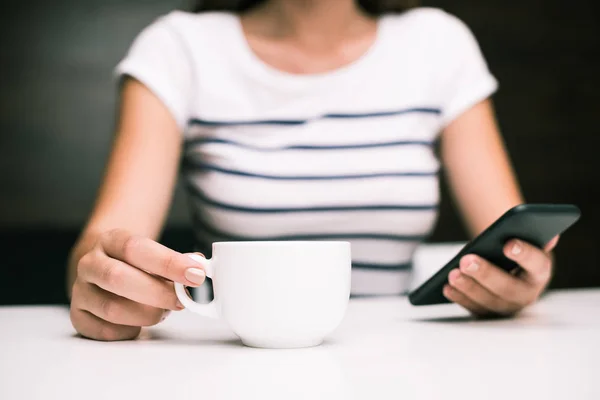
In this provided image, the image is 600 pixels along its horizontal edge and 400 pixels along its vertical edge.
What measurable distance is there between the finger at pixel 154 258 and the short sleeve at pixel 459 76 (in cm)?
83

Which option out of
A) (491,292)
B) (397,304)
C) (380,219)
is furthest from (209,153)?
(491,292)

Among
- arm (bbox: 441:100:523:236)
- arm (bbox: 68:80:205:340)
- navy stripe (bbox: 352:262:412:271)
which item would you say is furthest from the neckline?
arm (bbox: 68:80:205:340)

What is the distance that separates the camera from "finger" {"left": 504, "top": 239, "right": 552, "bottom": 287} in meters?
0.66

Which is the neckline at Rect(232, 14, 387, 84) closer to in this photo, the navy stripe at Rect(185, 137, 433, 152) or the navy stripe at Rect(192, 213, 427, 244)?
the navy stripe at Rect(185, 137, 433, 152)

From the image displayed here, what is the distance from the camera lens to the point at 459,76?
50.0 inches

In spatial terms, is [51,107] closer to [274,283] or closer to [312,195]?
[312,195]

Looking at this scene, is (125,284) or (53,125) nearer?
(125,284)

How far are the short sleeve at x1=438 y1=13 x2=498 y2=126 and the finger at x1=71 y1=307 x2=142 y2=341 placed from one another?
0.84m

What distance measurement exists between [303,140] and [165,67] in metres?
0.27

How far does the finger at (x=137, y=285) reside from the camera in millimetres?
544

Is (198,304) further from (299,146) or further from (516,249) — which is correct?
(299,146)

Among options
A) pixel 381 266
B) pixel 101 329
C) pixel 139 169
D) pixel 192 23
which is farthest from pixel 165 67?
pixel 101 329

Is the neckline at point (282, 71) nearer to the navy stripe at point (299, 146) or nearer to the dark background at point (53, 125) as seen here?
the navy stripe at point (299, 146)

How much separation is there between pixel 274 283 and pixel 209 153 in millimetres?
700
